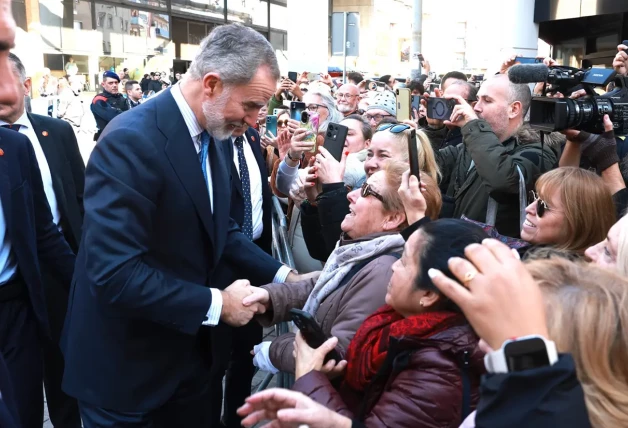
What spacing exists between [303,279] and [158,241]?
2.59 ft

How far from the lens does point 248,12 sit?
38.2m

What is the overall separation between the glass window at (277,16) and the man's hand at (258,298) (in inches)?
1565

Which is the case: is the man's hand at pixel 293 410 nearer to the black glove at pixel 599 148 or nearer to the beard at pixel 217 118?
the beard at pixel 217 118

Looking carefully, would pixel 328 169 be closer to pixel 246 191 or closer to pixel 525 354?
pixel 246 191

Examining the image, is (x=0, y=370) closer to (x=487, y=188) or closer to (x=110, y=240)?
(x=110, y=240)

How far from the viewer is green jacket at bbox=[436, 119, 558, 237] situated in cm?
361

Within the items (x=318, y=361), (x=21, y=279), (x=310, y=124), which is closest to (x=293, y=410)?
(x=318, y=361)

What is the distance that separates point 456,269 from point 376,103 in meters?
5.12

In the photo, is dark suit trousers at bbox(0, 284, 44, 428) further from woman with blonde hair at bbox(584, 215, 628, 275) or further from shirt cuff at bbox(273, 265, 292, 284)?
woman with blonde hair at bbox(584, 215, 628, 275)

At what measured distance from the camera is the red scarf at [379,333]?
1978 millimetres

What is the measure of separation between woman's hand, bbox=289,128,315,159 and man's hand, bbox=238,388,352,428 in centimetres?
258

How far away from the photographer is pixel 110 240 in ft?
7.45

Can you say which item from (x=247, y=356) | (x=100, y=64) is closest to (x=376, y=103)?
(x=247, y=356)

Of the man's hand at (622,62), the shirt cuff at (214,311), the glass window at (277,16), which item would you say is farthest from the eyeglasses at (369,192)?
the glass window at (277,16)
